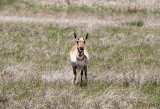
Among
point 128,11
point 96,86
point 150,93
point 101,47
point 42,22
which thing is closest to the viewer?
point 150,93

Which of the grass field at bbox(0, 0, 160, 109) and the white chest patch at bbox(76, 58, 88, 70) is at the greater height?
the white chest patch at bbox(76, 58, 88, 70)

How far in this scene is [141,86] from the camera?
9.19 meters

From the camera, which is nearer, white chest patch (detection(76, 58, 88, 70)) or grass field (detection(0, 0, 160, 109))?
grass field (detection(0, 0, 160, 109))

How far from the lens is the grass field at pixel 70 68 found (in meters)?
7.79

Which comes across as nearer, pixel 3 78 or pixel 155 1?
pixel 3 78

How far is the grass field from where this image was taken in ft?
25.6

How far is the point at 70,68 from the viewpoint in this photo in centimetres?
1141

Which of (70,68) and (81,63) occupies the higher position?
(81,63)

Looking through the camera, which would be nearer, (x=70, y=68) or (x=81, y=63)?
(x=81, y=63)

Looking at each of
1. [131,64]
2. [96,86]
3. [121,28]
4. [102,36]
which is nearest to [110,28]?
[121,28]

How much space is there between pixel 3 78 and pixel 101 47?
7.29 metres

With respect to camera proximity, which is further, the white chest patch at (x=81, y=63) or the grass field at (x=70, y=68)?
the white chest patch at (x=81, y=63)

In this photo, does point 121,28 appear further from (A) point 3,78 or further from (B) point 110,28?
(A) point 3,78

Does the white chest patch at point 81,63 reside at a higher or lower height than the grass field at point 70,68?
higher
